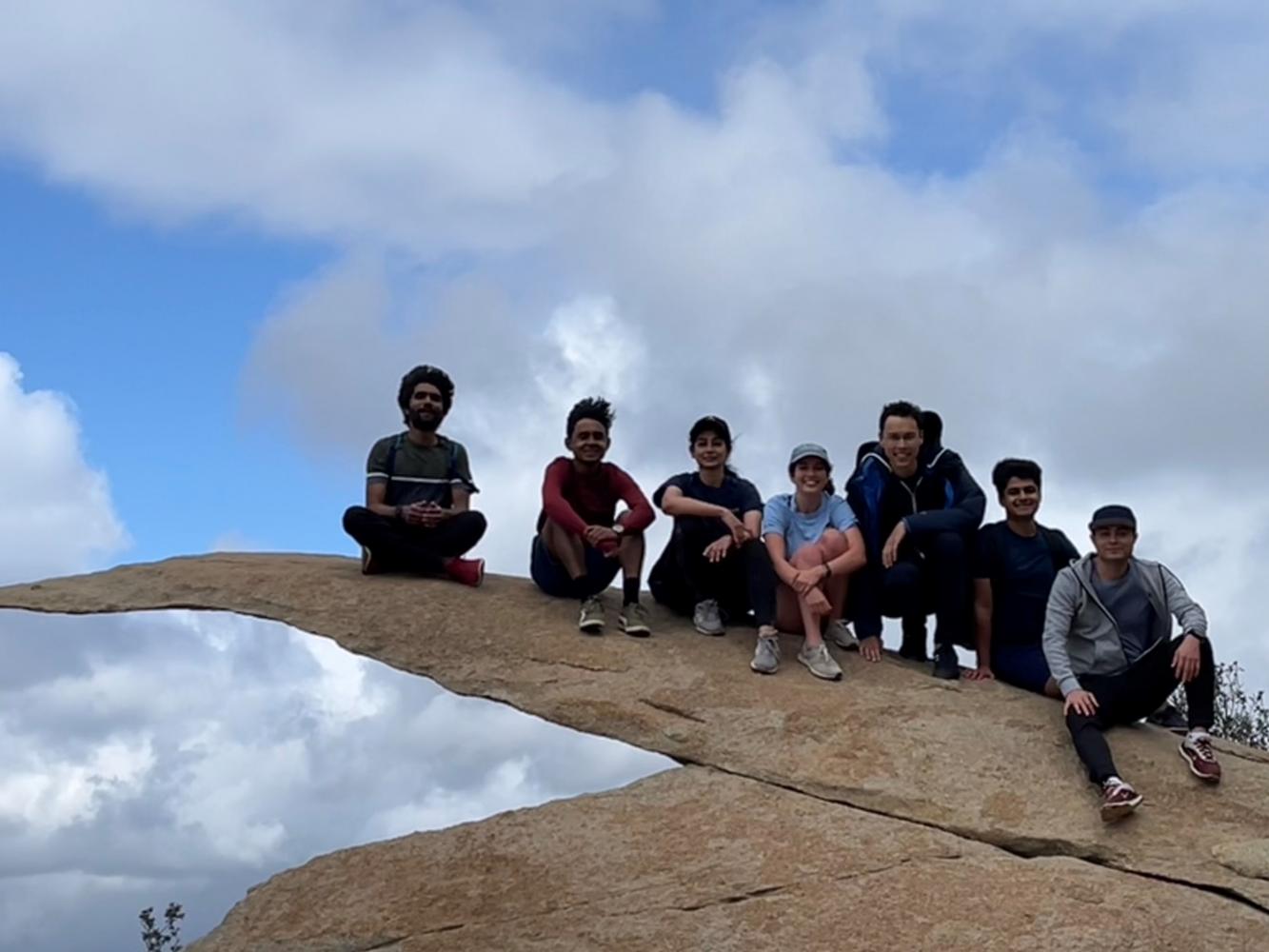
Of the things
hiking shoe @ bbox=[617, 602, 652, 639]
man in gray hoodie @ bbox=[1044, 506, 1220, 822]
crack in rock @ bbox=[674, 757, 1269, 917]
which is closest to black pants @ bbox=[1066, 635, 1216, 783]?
man in gray hoodie @ bbox=[1044, 506, 1220, 822]

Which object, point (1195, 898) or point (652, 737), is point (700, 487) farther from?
point (1195, 898)

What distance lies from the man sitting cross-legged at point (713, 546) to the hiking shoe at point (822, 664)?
296 millimetres

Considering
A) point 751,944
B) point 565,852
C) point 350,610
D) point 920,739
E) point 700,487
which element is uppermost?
point 700,487

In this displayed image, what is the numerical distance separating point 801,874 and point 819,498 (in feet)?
9.26

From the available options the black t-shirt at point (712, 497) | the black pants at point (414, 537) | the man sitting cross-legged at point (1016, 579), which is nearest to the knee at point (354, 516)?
the black pants at point (414, 537)

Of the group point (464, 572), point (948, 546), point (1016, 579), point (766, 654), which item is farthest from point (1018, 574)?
point (464, 572)

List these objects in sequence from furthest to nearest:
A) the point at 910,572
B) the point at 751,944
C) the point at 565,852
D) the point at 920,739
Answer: the point at 910,572 < the point at 920,739 < the point at 565,852 < the point at 751,944

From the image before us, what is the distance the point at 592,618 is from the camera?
30.8 feet

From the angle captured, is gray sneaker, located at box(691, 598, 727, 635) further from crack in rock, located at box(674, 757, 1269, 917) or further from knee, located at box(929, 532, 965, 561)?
crack in rock, located at box(674, 757, 1269, 917)

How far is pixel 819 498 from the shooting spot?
9344 millimetres

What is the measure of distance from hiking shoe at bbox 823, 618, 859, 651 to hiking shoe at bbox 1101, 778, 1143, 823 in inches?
83.3

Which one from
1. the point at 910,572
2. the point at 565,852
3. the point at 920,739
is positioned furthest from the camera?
the point at 910,572

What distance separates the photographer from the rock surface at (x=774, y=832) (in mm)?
6992

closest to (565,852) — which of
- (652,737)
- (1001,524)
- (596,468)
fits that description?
(652,737)
